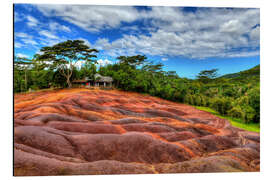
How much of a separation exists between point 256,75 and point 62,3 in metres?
5.61

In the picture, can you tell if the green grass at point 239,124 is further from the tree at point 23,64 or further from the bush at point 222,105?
the tree at point 23,64

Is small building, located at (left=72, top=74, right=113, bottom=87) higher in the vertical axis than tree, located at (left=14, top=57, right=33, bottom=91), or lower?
lower

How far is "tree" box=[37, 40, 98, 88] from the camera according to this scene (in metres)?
3.54

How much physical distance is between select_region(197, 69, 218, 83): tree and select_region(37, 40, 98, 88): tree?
11.5 feet

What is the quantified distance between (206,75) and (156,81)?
1.67 metres

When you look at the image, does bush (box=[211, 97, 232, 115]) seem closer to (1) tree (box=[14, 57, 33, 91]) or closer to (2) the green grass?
(2) the green grass

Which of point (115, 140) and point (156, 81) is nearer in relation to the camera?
point (115, 140)

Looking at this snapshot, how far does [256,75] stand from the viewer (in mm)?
3453

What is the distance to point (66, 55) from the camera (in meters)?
3.80

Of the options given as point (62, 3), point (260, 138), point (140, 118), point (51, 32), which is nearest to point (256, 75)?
point (260, 138)

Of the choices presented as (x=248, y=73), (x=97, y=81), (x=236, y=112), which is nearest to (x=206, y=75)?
(x=248, y=73)

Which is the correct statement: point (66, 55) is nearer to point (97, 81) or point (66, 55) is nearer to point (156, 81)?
point (97, 81)

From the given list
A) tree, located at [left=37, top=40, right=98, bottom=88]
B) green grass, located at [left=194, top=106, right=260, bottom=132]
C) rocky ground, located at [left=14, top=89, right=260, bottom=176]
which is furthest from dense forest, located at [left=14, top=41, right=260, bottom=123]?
rocky ground, located at [left=14, top=89, right=260, bottom=176]

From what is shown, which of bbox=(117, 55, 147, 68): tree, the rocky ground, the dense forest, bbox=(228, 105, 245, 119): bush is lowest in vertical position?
the rocky ground
